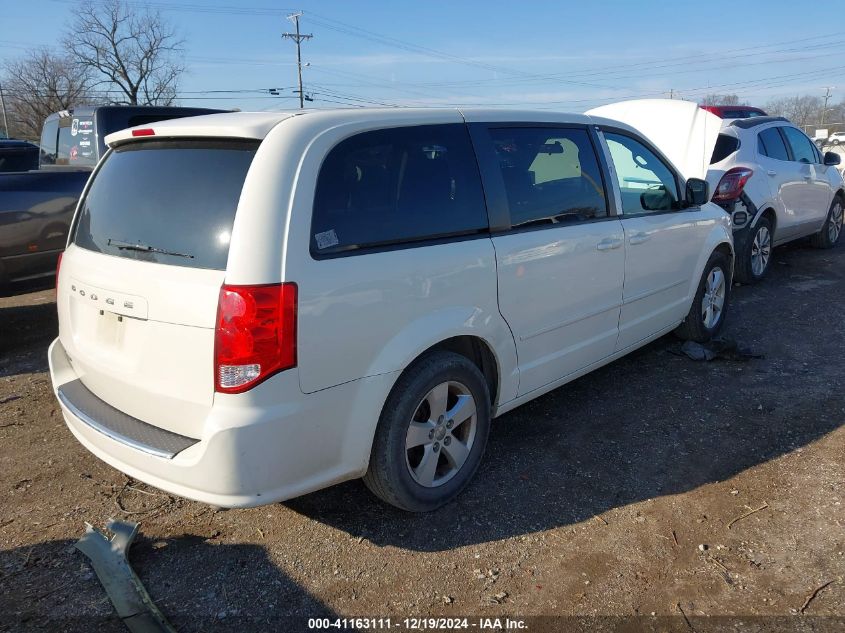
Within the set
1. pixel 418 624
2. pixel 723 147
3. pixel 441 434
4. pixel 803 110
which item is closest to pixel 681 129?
pixel 723 147

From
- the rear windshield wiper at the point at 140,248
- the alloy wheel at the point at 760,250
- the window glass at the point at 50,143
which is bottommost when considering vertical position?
the alloy wheel at the point at 760,250

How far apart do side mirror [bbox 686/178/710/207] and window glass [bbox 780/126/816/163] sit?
4.11m

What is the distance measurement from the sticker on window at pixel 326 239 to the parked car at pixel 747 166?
558 centimetres

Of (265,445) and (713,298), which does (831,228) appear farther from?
(265,445)

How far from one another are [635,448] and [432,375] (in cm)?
153

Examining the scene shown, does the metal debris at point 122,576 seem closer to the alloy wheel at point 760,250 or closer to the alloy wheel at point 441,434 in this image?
the alloy wheel at point 441,434

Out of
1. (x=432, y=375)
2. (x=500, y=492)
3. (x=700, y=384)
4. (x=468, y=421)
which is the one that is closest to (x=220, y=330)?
(x=432, y=375)

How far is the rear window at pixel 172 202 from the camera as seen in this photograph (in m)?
2.44

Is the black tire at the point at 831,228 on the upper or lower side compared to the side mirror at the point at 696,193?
lower

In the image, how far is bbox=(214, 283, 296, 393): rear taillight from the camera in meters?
2.29

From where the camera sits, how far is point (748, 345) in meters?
5.37

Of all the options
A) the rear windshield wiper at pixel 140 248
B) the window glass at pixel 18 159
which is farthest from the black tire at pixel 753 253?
the window glass at pixel 18 159

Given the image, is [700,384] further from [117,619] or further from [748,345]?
[117,619]

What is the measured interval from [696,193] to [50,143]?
792cm
